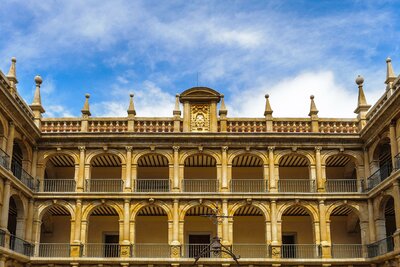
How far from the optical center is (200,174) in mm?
29547

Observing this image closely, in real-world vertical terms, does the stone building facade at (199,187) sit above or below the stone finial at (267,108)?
below

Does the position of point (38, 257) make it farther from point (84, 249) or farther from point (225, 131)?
point (225, 131)

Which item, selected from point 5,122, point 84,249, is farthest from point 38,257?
point 5,122

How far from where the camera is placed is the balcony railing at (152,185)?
2795cm

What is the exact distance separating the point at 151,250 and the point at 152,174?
4.22 metres

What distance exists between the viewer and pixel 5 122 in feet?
76.4

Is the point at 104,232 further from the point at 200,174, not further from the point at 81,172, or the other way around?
the point at 200,174

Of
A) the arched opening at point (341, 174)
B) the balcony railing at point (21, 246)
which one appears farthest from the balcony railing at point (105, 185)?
the arched opening at point (341, 174)

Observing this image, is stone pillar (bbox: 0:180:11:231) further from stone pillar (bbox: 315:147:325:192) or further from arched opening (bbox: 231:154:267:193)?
A: stone pillar (bbox: 315:147:325:192)

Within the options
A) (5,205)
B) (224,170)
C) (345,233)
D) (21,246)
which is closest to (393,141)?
(345,233)

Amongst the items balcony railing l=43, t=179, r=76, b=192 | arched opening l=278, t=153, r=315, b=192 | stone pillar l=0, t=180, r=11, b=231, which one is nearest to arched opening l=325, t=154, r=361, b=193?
arched opening l=278, t=153, r=315, b=192

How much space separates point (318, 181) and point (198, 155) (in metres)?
6.07

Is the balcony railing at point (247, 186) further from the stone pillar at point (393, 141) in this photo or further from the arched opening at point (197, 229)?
the stone pillar at point (393, 141)

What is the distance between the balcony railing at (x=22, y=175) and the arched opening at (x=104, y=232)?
3.61m
